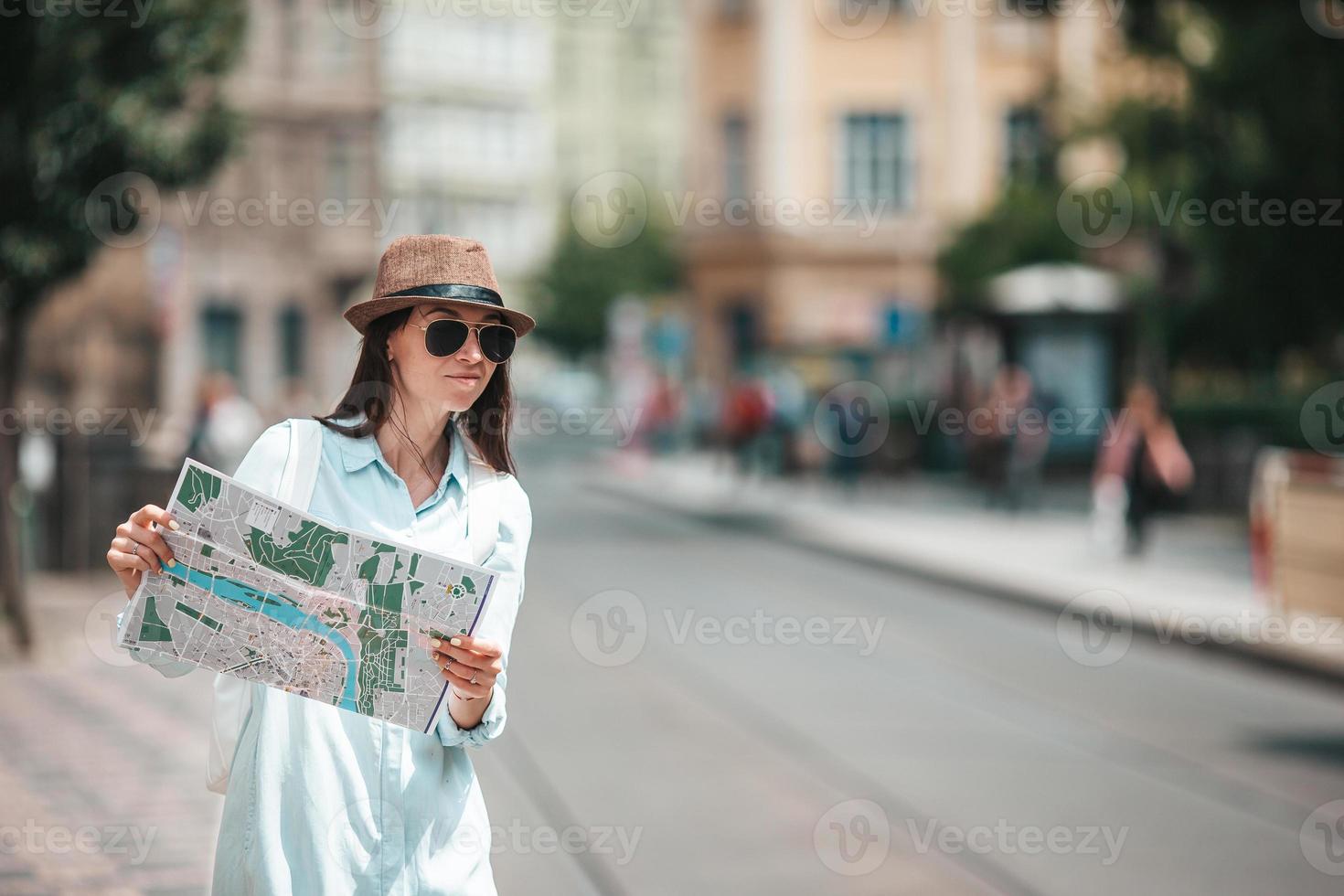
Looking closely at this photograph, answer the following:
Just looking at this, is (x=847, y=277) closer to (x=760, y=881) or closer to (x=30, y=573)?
(x=30, y=573)

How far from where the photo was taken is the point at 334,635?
8.93ft

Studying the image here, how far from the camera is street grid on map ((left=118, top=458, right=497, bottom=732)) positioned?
266cm

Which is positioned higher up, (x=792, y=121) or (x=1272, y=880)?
(x=792, y=121)

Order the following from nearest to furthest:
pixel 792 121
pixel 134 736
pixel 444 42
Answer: pixel 134 736
pixel 792 121
pixel 444 42

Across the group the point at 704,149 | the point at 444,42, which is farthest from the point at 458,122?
the point at 704,149

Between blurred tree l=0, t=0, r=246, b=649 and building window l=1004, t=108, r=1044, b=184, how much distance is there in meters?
19.3

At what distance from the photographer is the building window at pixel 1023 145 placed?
2967cm

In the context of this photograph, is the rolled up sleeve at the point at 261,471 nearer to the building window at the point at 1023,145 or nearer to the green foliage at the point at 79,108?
the green foliage at the point at 79,108

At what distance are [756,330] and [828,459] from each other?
1445 cm

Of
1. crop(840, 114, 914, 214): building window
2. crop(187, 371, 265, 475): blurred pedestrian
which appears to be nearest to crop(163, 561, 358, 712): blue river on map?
crop(187, 371, 265, 475): blurred pedestrian

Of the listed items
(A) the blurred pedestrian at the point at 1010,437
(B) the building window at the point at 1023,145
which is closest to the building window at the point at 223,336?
(B) the building window at the point at 1023,145

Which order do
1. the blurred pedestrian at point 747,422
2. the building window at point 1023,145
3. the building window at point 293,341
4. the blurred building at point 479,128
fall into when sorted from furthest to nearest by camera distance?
the blurred building at point 479,128, the building window at point 293,341, the building window at point 1023,145, the blurred pedestrian at point 747,422

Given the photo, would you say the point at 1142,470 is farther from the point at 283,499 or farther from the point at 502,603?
the point at 283,499

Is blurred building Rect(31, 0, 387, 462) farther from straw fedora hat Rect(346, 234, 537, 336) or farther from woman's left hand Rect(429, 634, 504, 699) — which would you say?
woman's left hand Rect(429, 634, 504, 699)
